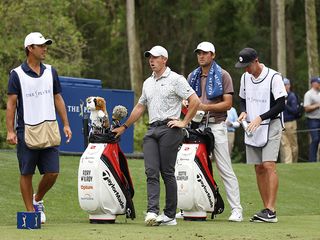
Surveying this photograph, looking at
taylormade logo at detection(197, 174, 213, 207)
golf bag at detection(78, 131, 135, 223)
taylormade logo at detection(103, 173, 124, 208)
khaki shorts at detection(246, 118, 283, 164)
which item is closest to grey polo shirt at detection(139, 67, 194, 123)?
golf bag at detection(78, 131, 135, 223)

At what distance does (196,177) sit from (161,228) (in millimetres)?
1474

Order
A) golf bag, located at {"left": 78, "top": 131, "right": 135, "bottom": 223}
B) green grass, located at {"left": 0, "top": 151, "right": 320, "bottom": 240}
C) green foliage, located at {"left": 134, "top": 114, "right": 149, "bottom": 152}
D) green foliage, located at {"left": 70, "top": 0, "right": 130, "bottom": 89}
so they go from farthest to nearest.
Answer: green foliage, located at {"left": 70, "top": 0, "right": 130, "bottom": 89}, green foliage, located at {"left": 134, "top": 114, "right": 149, "bottom": 152}, golf bag, located at {"left": 78, "top": 131, "right": 135, "bottom": 223}, green grass, located at {"left": 0, "top": 151, "right": 320, "bottom": 240}

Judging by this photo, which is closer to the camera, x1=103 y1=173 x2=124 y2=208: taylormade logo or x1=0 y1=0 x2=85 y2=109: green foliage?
x1=103 y1=173 x2=124 y2=208: taylormade logo

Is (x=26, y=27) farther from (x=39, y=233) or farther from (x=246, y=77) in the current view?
(x=39, y=233)

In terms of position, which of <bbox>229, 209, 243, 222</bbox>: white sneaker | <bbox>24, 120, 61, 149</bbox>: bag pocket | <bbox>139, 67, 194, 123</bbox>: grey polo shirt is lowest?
<bbox>229, 209, 243, 222</bbox>: white sneaker

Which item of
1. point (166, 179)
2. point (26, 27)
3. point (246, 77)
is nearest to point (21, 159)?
point (166, 179)

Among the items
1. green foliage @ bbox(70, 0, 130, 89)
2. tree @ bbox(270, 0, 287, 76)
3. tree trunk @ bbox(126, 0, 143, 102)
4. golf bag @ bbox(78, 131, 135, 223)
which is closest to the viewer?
golf bag @ bbox(78, 131, 135, 223)

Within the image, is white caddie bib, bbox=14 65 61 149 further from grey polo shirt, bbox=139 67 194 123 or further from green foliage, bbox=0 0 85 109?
green foliage, bbox=0 0 85 109

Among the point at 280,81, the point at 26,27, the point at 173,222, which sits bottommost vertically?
the point at 173,222

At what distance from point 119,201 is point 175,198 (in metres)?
0.67

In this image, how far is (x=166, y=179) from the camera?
41.8 ft

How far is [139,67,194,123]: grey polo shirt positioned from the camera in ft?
41.7

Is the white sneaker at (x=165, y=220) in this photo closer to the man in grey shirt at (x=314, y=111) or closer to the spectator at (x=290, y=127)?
the spectator at (x=290, y=127)

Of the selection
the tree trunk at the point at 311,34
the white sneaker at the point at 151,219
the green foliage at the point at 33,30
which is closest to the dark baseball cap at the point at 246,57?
the white sneaker at the point at 151,219
